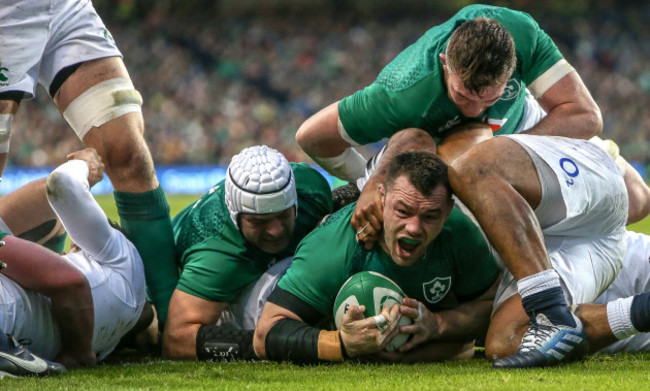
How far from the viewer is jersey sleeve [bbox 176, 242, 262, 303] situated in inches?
213

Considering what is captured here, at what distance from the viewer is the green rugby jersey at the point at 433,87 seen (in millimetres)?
5836

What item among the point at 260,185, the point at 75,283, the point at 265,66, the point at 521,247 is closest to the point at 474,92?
the point at 521,247

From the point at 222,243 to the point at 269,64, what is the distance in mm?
20603

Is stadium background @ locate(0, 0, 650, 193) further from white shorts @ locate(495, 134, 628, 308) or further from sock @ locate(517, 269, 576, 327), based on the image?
sock @ locate(517, 269, 576, 327)

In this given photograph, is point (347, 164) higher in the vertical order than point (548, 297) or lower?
higher

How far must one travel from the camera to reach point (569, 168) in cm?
512

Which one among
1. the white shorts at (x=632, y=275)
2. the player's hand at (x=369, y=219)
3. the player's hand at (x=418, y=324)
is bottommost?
the white shorts at (x=632, y=275)

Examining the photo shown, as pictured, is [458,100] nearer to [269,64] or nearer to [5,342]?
[5,342]

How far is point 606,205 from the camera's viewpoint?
17.1ft

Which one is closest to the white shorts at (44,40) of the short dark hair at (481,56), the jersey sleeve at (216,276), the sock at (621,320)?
the jersey sleeve at (216,276)

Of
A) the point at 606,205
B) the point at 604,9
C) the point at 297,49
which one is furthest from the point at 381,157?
the point at 604,9

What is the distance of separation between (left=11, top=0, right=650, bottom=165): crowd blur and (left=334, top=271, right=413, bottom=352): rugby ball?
59.9 ft

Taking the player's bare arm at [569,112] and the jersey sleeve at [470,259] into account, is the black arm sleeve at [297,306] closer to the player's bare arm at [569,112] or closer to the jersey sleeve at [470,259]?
the jersey sleeve at [470,259]

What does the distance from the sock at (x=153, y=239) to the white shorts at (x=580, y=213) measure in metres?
2.04
